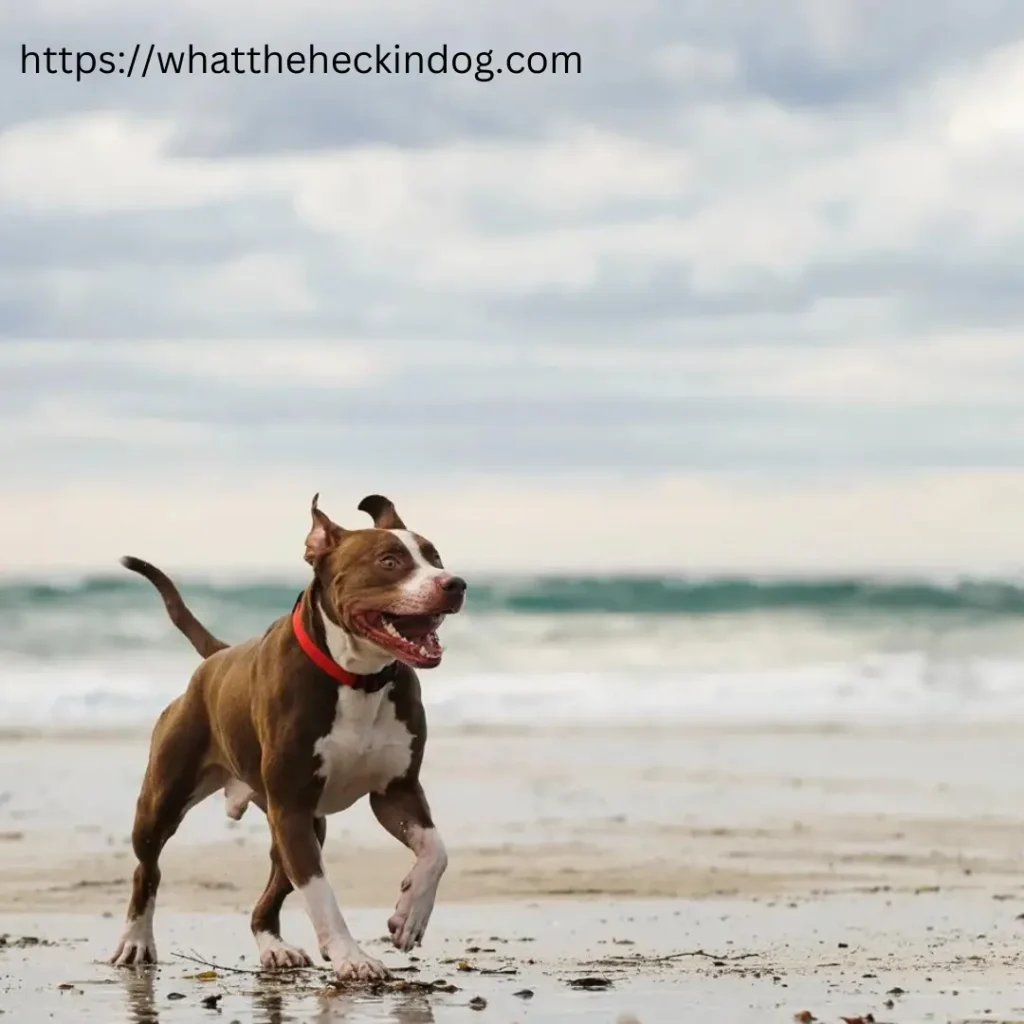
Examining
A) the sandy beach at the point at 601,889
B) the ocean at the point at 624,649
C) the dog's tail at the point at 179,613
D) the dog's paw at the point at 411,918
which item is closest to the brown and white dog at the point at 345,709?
the dog's paw at the point at 411,918

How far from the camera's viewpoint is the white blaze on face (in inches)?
284

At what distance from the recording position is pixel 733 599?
35750 millimetres

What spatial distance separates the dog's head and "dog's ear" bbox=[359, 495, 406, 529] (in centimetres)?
26

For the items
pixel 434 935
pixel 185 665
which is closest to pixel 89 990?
pixel 434 935

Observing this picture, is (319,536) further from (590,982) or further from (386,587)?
(590,982)

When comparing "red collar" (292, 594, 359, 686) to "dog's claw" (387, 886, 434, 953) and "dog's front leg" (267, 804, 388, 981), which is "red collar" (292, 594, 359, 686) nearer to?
"dog's front leg" (267, 804, 388, 981)

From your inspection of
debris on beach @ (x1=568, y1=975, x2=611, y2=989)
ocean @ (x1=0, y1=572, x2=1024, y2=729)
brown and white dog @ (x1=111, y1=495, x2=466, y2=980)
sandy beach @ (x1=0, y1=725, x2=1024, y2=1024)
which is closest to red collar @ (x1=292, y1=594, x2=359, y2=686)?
brown and white dog @ (x1=111, y1=495, x2=466, y2=980)

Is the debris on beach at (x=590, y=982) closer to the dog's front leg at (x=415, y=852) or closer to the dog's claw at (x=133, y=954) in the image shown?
the dog's front leg at (x=415, y=852)

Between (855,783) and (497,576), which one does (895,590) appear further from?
(855,783)

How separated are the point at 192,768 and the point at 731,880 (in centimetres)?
328

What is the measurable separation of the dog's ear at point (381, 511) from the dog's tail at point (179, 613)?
112cm

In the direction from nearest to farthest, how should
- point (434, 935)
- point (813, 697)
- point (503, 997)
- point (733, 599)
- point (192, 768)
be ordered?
point (503, 997)
point (192, 768)
point (434, 935)
point (813, 697)
point (733, 599)

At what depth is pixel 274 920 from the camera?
8.14m

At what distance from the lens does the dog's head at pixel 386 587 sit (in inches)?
284
